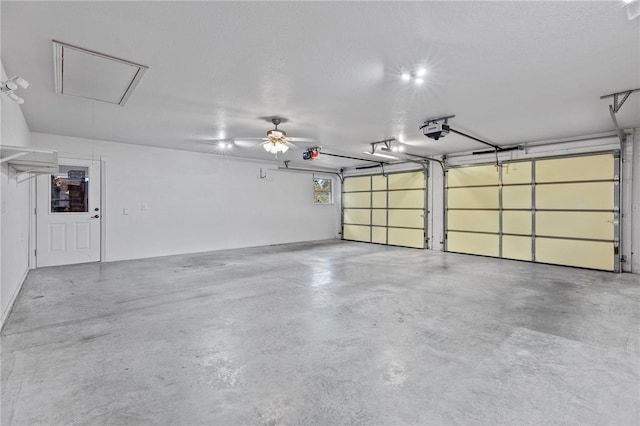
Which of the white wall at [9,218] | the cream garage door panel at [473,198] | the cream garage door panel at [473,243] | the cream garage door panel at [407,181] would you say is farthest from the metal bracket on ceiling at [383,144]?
the white wall at [9,218]

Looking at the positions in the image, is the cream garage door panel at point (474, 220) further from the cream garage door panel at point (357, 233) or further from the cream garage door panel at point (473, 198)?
the cream garage door panel at point (357, 233)

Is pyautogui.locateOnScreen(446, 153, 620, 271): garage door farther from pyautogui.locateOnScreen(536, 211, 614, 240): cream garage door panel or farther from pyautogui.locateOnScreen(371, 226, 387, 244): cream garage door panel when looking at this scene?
pyautogui.locateOnScreen(371, 226, 387, 244): cream garage door panel

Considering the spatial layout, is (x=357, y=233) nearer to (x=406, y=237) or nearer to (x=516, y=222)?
(x=406, y=237)

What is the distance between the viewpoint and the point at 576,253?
5.66 metres

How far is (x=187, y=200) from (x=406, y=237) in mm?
5667

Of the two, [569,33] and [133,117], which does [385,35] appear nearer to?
[569,33]

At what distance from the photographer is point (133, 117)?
14.6ft

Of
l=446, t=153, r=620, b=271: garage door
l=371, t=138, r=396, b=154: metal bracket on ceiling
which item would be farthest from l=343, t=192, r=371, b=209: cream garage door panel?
l=371, t=138, r=396, b=154: metal bracket on ceiling

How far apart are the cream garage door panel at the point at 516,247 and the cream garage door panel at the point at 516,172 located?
1170mm

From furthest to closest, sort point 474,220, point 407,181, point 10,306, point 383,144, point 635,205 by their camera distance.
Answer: point 407,181 → point 474,220 → point 383,144 → point 635,205 → point 10,306

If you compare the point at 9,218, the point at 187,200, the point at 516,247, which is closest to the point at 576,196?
the point at 516,247

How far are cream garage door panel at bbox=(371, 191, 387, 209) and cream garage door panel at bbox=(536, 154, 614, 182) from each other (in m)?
3.80

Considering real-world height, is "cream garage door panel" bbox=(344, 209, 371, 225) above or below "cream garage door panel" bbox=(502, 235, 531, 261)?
above

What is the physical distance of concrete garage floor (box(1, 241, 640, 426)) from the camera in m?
1.67
